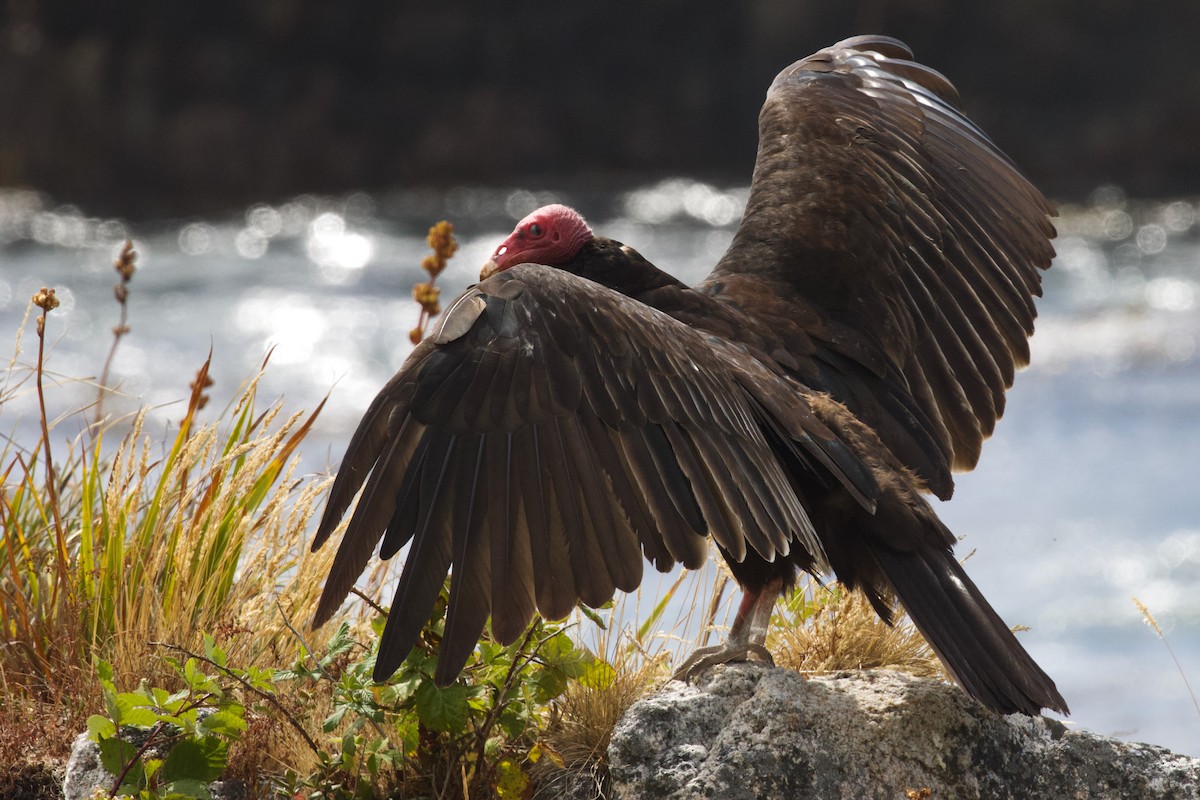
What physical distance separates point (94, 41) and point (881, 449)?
1452cm

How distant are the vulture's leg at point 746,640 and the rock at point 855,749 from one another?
5.1 inches

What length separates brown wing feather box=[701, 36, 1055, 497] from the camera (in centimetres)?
340

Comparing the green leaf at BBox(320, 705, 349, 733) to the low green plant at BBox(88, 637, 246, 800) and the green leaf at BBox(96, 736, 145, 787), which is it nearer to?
the low green plant at BBox(88, 637, 246, 800)

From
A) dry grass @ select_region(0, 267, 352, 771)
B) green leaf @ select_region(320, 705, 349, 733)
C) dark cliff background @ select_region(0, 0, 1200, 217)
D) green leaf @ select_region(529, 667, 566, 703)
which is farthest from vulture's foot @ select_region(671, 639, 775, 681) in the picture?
dark cliff background @ select_region(0, 0, 1200, 217)

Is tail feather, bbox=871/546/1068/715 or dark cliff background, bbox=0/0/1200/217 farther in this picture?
dark cliff background, bbox=0/0/1200/217

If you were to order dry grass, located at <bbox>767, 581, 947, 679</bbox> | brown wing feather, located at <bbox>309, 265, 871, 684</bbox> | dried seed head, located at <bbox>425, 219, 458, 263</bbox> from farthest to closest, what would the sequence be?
dried seed head, located at <bbox>425, 219, 458, 263</bbox>
dry grass, located at <bbox>767, 581, 947, 679</bbox>
brown wing feather, located at <bbox>309, 265, 871, 684</bbox>

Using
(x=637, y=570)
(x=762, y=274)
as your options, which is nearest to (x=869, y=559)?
(x=637, y=570)

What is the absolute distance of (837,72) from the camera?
14.5 feet

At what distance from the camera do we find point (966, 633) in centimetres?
256

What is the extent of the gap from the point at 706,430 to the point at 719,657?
0.57 m

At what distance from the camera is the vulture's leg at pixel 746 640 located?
284 cm

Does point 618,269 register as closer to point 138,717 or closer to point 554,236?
point 554,236

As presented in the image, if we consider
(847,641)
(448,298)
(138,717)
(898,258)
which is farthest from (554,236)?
(448,298)

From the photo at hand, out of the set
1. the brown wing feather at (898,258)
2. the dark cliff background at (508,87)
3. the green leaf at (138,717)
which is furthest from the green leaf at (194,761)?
the dark cliff background at (508,87)
